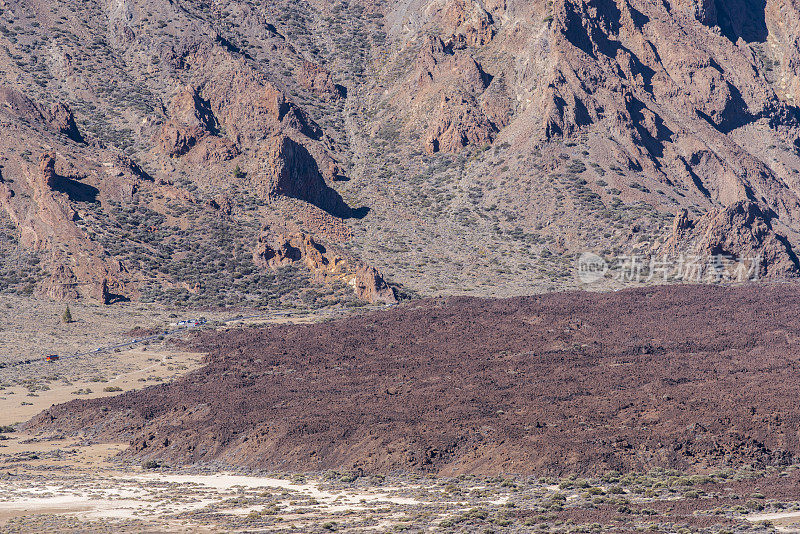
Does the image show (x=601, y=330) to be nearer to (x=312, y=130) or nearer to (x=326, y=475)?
(x=326, y=475)

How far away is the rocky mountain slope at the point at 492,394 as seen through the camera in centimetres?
3741

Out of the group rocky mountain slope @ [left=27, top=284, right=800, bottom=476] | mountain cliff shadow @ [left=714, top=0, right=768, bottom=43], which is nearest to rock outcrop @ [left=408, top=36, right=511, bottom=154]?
rocky mountain slope @ [left=27, top=284, right=800, bottom=476]

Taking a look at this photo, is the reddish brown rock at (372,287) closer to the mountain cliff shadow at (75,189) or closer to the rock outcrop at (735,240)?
the mountain cliff shadow at (75,189)

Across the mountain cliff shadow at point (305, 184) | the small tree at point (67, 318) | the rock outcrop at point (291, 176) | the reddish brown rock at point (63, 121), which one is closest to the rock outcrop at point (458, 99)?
the mountain cliff shadow at point (305, 184)

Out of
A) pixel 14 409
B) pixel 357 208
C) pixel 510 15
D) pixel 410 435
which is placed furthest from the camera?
pixel 510 15

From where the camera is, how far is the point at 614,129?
101m

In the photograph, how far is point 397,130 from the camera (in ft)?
358

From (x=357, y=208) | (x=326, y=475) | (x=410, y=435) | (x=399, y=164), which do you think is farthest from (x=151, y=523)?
(x=399, y=164)

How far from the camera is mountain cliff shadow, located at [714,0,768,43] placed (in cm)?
12600

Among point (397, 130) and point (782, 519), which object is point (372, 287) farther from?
point (782, 519)

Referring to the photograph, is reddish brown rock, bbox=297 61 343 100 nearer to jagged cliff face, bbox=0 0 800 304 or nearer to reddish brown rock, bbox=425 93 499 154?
jagged cliff face, bbox=0 0 800 304

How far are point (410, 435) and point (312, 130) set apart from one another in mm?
70569

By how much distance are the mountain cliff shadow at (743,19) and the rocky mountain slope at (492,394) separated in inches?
2401

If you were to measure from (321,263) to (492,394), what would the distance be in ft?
125
